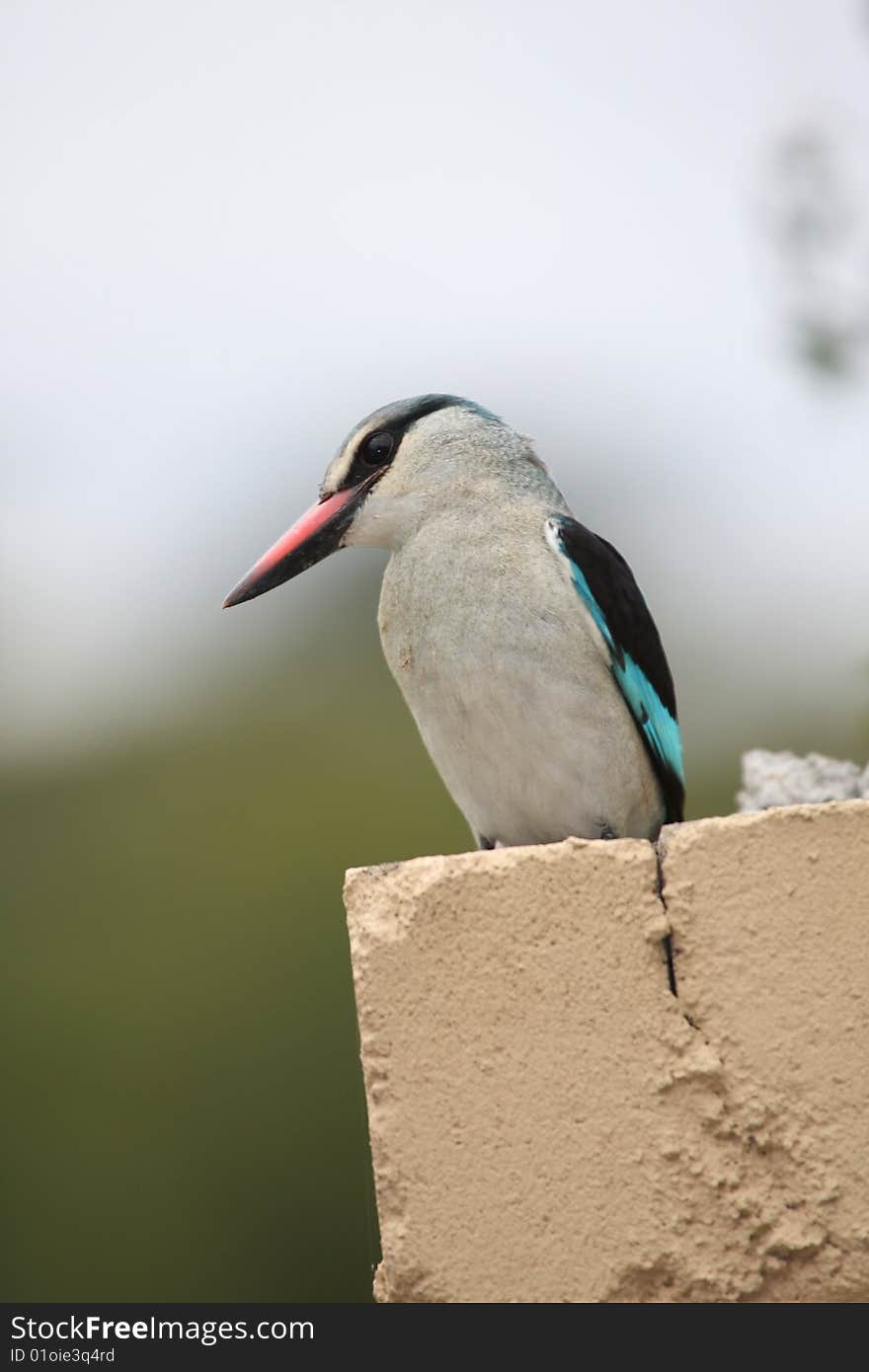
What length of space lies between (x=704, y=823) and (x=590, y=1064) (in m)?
0.53

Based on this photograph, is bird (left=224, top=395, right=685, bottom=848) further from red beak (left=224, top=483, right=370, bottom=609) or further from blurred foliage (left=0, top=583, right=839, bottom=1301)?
blurred foliage (left=0, top=583, right=839, bottom=1301)

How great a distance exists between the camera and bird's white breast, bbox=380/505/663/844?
3955 millimetres

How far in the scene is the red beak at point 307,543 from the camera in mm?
4242

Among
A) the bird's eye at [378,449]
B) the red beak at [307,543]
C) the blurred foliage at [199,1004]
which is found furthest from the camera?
the blurred foliage at [199,1004]

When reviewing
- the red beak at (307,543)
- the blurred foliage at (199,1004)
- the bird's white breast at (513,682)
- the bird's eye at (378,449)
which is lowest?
the blurred foliage at (199,1004)

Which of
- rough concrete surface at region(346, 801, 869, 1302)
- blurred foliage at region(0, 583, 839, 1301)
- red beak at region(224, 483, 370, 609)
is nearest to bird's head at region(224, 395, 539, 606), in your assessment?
red beak at region(224, 483, 370, 609)

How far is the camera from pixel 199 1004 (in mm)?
9648

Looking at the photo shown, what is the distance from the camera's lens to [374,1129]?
330cm

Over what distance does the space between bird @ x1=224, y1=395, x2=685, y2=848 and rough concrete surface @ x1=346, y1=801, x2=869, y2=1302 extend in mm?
718

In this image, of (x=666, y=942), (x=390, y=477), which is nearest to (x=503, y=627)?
(x=390, y=477)

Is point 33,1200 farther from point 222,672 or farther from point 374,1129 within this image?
point 374,1129

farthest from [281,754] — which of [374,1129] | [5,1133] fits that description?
[374,1129]

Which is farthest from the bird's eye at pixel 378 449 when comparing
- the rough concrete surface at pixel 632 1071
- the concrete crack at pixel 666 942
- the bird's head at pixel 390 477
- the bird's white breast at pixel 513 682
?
the concrete crack at pixel 666 942

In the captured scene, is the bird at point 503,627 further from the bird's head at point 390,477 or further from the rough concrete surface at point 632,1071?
the rough concrete surface at point 632,1071
